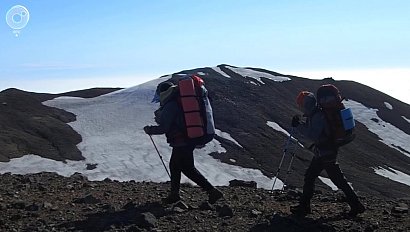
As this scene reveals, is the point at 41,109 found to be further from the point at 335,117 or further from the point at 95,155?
the point at 335,117

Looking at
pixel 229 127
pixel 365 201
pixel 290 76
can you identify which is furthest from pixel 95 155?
pixel 290 76

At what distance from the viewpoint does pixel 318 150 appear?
1053 centimetres

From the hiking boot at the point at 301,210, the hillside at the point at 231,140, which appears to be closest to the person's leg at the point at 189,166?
the hiking boot at the point at 301,210

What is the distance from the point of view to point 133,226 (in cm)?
930

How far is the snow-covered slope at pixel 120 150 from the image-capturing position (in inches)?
1770

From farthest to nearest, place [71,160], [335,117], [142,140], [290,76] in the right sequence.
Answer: [290,76], [142,140], [71,160], [335,117]

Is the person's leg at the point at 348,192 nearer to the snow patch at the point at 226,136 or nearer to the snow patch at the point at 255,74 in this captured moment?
the snow patch at the point at 226,136

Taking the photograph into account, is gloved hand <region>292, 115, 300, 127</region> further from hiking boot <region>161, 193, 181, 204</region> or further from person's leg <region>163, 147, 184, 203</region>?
hiking boot <region>161, 193, 181, 204</region>

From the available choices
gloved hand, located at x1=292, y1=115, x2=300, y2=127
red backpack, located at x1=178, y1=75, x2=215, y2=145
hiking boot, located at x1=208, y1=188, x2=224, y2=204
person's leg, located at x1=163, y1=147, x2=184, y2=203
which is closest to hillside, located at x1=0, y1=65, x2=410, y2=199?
person's leg, located at x1=163, y1=147, x2=184, y2=203

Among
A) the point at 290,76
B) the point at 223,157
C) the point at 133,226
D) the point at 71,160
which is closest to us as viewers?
the point at 133,226

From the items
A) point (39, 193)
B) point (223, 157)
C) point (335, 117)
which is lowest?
point (223, 157)

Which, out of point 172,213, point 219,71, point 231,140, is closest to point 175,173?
point 172,213

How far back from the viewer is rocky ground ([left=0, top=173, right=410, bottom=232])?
965 centimetres

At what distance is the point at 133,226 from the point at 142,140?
162 feet
